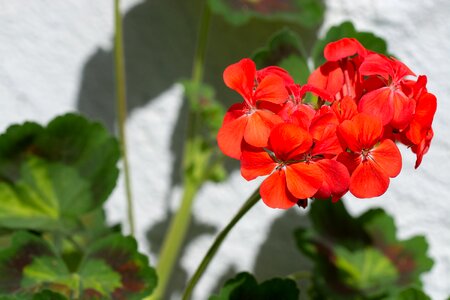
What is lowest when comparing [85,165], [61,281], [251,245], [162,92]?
[61,281]

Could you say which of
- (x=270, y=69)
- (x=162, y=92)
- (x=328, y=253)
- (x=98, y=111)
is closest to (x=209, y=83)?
(x=162, y=92)

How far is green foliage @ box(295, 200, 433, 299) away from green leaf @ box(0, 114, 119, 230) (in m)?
0.28

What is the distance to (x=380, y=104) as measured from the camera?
0.53 m

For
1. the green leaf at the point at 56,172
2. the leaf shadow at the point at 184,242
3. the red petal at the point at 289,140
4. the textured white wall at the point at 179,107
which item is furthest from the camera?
the leaf shadow at the point at 184,242

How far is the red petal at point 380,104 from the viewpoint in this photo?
531mm

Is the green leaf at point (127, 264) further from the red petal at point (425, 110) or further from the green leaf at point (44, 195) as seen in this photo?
the red petal at point (425, 110)

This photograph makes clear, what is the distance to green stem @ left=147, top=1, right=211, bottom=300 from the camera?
863 millimetres

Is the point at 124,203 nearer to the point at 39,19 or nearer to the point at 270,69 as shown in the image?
the point at 39,19

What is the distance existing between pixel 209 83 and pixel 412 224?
378mm

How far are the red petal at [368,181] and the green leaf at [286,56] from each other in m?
0.25

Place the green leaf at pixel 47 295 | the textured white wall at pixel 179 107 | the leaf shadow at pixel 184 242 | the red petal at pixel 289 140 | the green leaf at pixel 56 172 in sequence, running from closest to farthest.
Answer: the red petal at pixel 289 140 < the green leaf at pixel 47 295 < the green leaf at pixel 56 172 < the textured white wall at pixel 179 107 < the leaf shadow at pixel 184 242

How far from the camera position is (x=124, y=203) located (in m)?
1.11

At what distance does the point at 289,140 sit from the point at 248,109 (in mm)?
53

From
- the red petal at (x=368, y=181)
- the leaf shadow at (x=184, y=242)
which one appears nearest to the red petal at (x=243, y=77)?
the red petal at (x=368, y=181)
